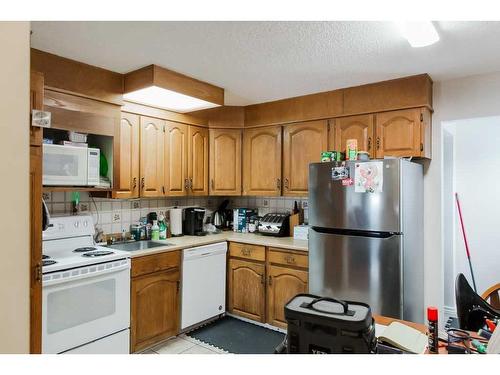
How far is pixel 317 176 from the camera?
8.73 ft

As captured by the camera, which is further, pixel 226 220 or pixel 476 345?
pixel 226 220

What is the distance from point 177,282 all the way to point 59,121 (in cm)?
159

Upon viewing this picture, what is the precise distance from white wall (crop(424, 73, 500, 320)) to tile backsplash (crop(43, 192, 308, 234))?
1.22 meters

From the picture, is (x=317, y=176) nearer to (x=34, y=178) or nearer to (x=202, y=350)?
(x=202, y=350)

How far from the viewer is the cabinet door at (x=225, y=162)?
3.61m

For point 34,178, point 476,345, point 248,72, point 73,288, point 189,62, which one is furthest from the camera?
point 248,72

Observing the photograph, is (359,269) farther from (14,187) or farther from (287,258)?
(14,187)

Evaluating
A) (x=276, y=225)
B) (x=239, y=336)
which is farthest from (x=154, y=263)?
(x=276, y=225)

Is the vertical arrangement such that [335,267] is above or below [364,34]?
below

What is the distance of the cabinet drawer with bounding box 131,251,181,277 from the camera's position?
8.43 feet

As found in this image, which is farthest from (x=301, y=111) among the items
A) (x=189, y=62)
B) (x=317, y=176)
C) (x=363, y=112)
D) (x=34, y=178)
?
(x=34, y=178)

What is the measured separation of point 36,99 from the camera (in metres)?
1.74

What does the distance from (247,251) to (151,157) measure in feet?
4.22

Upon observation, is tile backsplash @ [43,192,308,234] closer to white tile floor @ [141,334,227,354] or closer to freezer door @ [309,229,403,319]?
freezer door @ [309,229,403,319]
